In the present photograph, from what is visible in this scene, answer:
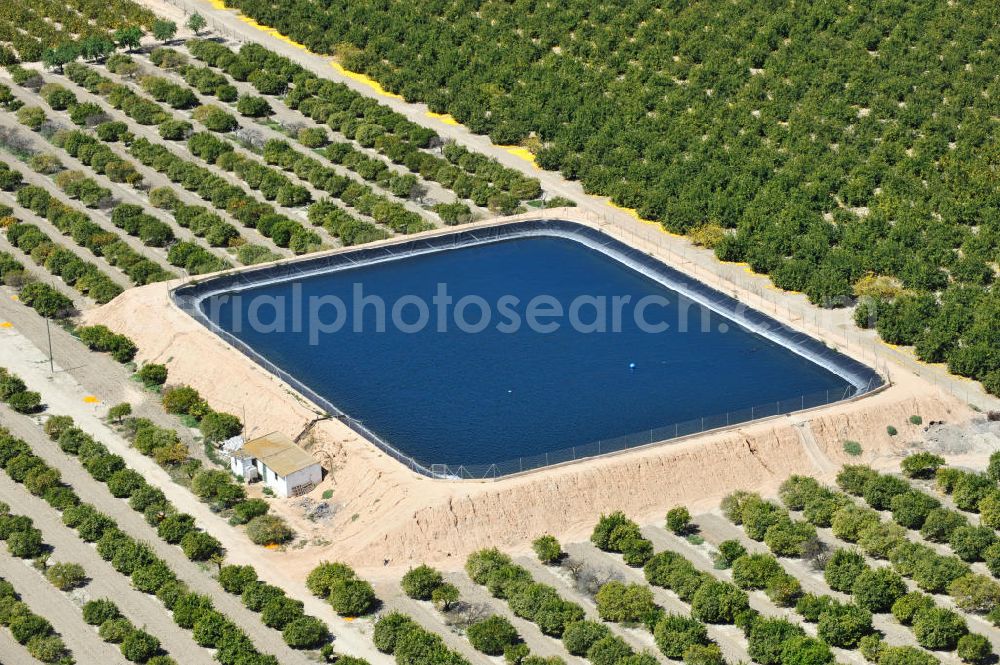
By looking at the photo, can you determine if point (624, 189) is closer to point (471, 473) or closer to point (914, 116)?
point (914, 116)

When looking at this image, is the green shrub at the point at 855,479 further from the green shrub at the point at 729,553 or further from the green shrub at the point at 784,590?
the green shrub at the point at 784,590

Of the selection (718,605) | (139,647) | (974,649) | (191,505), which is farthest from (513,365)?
(974,649)

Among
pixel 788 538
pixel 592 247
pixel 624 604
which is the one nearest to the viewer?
pixel 624 604

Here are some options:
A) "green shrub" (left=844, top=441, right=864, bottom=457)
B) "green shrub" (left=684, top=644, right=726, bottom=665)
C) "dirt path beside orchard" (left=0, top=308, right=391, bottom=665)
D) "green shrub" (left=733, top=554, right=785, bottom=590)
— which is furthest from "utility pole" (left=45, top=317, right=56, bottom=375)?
"green shrub" (left=844, top=441, right=864, bottom=457)

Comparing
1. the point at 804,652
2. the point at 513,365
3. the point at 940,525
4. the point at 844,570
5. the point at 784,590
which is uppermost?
the point at 940,525

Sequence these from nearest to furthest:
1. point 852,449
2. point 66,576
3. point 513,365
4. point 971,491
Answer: point 66,576
point 971,491
point 852,449
point 513,365

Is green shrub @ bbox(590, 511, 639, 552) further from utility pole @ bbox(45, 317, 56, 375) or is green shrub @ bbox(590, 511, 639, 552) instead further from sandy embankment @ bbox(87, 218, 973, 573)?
utility pole @ bbox(45, 317, 56, 375)

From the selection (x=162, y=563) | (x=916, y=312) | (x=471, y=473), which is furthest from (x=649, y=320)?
(x=162, y=563)

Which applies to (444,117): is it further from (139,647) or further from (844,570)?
(139,647)
